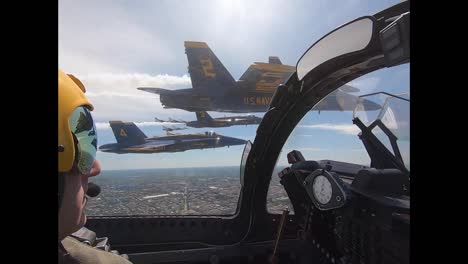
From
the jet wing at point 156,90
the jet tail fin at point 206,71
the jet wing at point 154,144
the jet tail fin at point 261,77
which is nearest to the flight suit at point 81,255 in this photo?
the jet wing at point 156,90

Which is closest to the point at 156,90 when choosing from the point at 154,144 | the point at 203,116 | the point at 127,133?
the point at 203,116

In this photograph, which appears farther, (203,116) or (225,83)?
(203,116)

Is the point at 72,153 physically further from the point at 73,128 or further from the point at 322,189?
the point at 322,189

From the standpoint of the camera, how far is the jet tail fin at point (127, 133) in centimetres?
3092

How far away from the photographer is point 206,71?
25500mm

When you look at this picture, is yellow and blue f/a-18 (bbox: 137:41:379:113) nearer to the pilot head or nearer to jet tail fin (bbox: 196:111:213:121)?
jet tail fin (bbox: 196:111:213:121)

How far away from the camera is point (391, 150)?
1.94 metres

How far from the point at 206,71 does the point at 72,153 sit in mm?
25254

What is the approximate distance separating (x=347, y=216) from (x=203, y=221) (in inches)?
50.5

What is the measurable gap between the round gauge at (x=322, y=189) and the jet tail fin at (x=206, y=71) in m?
22.9

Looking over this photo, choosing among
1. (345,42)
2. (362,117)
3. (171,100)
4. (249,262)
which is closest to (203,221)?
(249,262)
